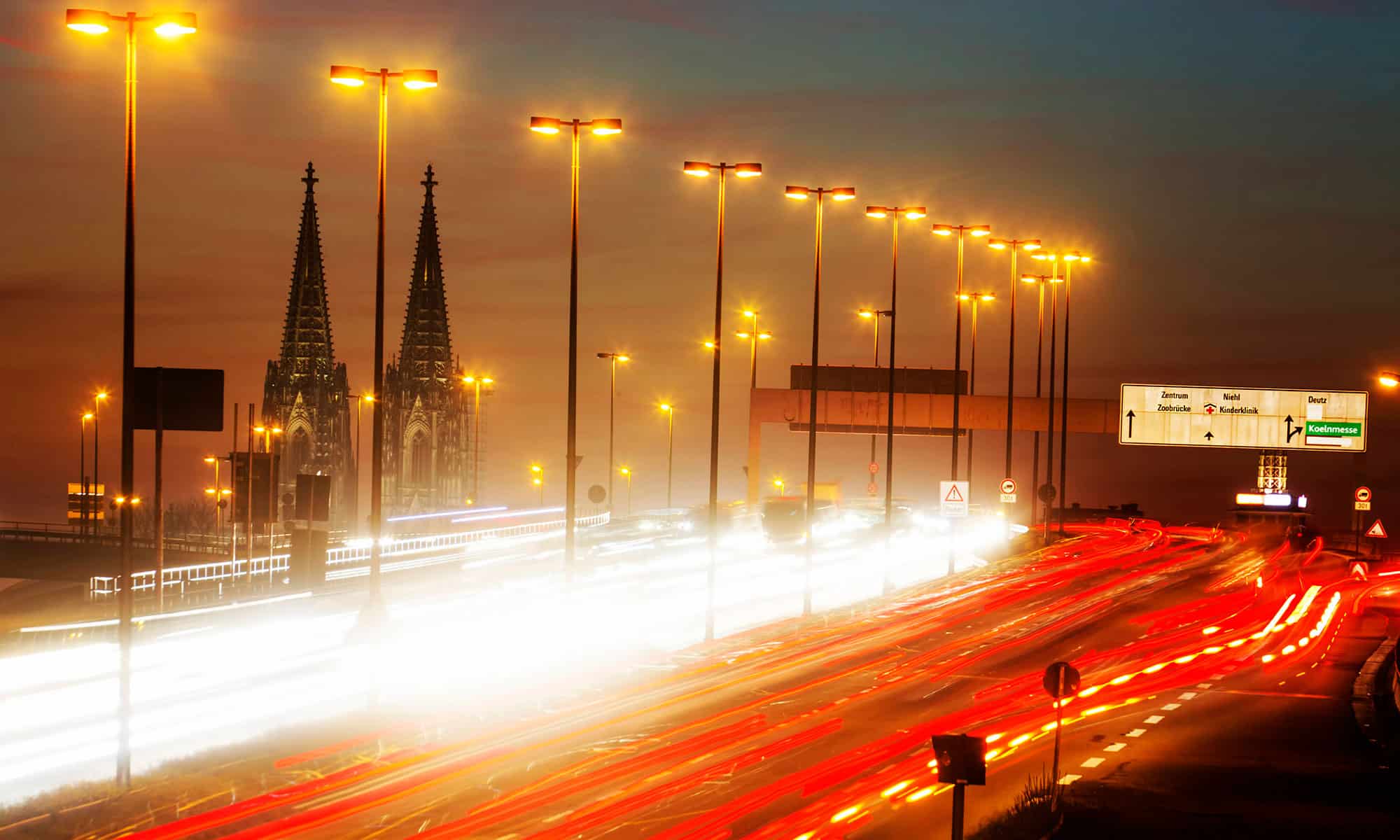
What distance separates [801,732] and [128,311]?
1216 cm

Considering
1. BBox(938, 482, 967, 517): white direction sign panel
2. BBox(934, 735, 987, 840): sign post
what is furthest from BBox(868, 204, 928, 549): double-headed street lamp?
BBox(934, 735, 987, 840): sign post

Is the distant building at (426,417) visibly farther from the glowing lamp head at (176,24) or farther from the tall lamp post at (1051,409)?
the glowing lamp head at (176,24)

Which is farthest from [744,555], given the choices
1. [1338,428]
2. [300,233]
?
[300,233]

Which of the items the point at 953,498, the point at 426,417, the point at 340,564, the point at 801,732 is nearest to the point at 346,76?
the point at 801,732

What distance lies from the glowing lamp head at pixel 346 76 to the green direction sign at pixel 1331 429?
173 ft

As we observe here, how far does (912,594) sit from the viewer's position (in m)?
54.4

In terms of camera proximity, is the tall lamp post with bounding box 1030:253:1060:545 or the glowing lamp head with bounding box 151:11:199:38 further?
the tall lamp post with bounding box 1030:253:1060:545

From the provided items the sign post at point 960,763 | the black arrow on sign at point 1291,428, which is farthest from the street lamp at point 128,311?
the black arrow on sign at point 1291,428

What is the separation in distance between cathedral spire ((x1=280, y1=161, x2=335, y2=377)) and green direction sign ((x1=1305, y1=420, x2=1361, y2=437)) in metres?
102

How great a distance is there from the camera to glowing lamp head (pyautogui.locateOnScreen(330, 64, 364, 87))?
29.9 m

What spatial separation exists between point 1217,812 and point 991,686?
12.1 metres

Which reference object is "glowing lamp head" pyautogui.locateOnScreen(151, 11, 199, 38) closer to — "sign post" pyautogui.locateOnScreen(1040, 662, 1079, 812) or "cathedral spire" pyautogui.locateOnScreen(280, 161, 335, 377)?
"sign post" pyautogui.locateOnScreen(1040, 662, 1079, 812)

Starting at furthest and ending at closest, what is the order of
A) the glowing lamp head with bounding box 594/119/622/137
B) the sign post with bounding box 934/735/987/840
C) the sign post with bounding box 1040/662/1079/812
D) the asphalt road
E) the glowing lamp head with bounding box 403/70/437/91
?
the glowing lamp head with bounding box 594/119/622/137 < the glowing lamp head with bounding box 403/70/437/91 < the sign post with bounding box 1040/662/1079/812 < the asphalt road < the sign post with bounding box 934/735/987/840

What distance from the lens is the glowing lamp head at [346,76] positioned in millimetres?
29875
